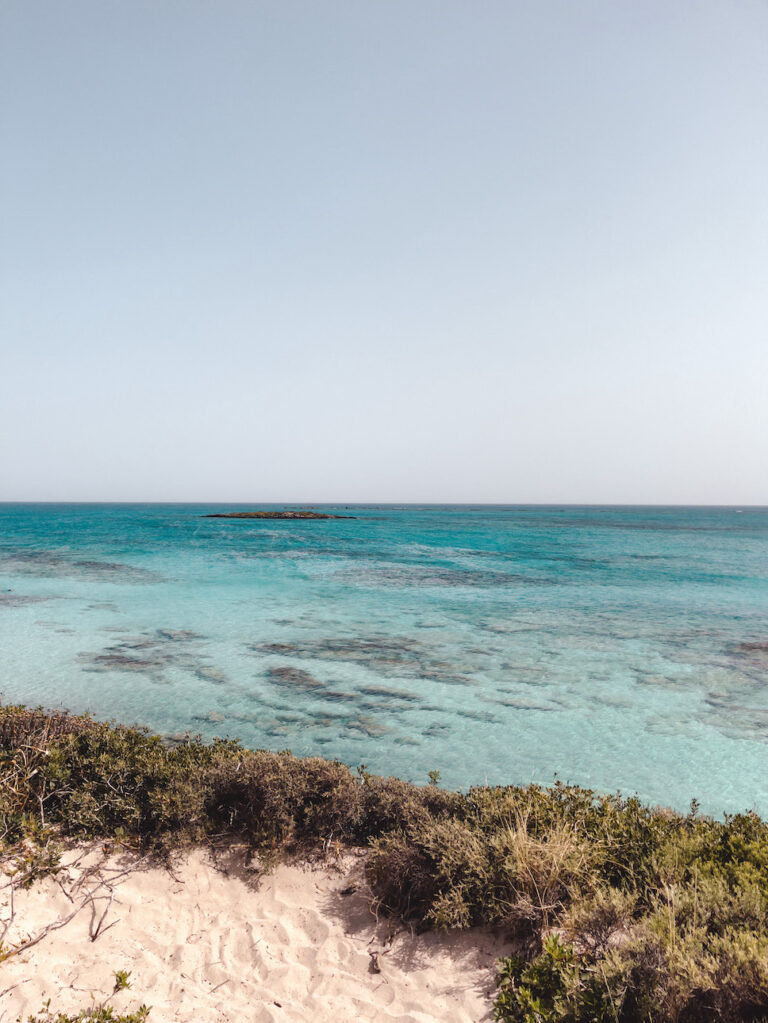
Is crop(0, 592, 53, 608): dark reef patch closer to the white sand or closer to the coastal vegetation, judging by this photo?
the coastal vegetation

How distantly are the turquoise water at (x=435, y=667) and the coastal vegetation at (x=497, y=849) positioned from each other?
10.3 feet

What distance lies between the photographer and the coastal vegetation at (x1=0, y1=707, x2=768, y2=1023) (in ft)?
10.7

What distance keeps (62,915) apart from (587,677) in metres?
11.9

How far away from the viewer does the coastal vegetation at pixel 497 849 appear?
326 centimetres

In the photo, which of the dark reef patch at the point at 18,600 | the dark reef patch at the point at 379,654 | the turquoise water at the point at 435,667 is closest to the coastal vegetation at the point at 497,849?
the turquoise water at the point at 435,667

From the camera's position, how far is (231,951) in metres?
4.41

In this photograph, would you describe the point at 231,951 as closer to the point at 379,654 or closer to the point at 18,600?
the point at 379,654

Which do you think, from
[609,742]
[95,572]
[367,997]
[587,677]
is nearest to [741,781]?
[609,742]

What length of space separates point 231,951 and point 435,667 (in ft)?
32.4

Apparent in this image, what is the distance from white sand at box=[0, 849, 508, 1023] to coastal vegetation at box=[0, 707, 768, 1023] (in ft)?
0.75

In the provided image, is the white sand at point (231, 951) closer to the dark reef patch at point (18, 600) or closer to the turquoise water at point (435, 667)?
the turquoise water at point (435, 667)

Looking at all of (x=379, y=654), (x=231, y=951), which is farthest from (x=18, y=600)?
(x=231, y=951)

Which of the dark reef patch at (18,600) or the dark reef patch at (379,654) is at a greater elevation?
the dark reef patch at (18,600)

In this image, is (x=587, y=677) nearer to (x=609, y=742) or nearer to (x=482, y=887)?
(x=609, y=742)
